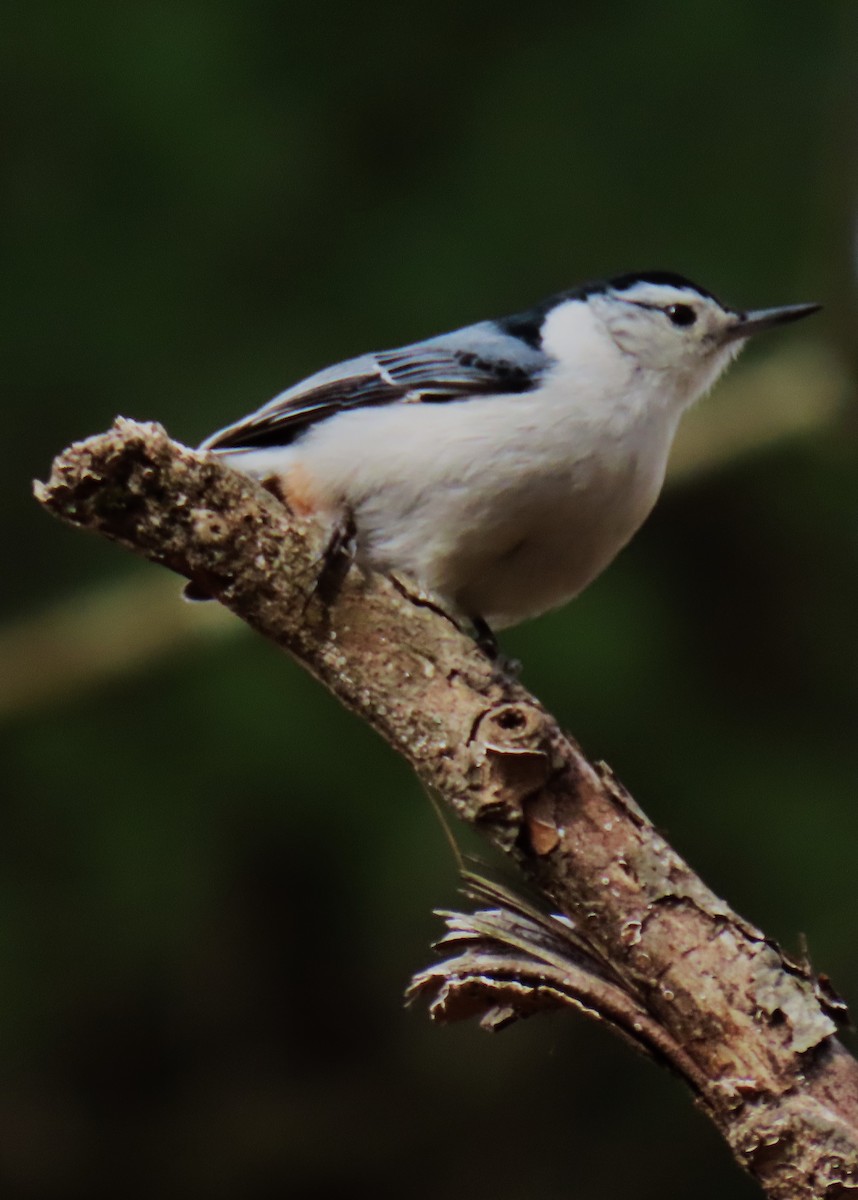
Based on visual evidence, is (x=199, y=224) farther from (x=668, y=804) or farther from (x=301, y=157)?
(x=668, y=804)

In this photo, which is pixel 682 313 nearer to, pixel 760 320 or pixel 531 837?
pixel 760 320

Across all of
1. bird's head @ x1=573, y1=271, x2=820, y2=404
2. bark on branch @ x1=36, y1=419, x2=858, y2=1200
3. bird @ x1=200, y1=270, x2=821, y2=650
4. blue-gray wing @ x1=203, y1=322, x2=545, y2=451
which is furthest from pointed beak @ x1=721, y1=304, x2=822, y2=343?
bark on branch @ x1=36, y1=419, x2=858, y2=1200

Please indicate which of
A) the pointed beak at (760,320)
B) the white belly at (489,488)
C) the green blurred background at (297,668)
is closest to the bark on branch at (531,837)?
the white belly at (489,488)

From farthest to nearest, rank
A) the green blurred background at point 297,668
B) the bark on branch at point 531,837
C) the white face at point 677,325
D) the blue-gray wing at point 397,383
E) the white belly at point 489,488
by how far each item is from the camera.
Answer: the green blurred background at point 297,668 < the white face at point 677,325 < the blue-gray wing at point 397,383 < the white belly at point 489,488 < the bark on branch at point 531,837

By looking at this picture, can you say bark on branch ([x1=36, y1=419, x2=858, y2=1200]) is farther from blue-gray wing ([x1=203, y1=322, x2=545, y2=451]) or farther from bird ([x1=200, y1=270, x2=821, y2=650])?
blue-gray wing ([x1=203, y1=322, x2=545, y2=451])

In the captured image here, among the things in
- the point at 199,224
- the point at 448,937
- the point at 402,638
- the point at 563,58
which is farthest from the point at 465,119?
the point at 448,937

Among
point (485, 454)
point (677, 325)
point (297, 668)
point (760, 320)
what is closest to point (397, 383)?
point (485, 454)

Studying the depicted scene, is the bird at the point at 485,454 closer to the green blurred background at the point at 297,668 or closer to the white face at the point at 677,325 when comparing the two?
the white face at the point at 677,325
